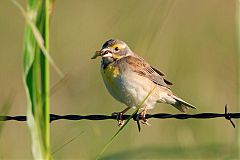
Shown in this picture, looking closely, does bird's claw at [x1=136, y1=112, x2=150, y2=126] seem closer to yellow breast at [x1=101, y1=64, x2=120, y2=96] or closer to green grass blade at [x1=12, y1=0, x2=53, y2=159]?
yellow breast at [x1=101, y1=64, x2=120, y2=96]

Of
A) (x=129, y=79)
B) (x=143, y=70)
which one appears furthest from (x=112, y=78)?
(x=143, y=70)

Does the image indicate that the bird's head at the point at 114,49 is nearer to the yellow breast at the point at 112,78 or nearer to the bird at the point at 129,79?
the bird at the point at 129,79

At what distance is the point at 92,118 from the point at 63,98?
4.92 metres

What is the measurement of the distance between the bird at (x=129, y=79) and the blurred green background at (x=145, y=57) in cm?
35

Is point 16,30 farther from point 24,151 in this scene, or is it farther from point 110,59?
point 110,59

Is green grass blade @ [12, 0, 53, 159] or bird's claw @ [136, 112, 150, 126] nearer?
green grass blade @ [12, 0, 53, 159]

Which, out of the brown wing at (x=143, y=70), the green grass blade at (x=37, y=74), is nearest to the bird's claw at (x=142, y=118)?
the brown wing at (x=143, y=70)

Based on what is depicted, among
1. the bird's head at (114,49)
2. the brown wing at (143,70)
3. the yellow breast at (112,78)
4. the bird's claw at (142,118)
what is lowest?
the bird's claw at (142,118)

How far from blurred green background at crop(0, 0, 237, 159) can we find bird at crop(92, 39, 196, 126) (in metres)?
0.35

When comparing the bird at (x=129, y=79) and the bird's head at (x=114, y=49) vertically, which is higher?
the bird's head at (x=114, y=49)

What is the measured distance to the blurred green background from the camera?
355 inches

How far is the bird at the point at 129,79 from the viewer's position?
290 inches

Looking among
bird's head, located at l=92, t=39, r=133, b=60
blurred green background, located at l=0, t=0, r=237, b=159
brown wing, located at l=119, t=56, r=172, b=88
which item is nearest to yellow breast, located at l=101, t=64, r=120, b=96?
bird's head, located at l=92, t=39, r=133, b=60

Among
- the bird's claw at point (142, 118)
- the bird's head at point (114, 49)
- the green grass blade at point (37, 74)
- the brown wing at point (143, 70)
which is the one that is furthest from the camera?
the brown wing at point (143, 70)
